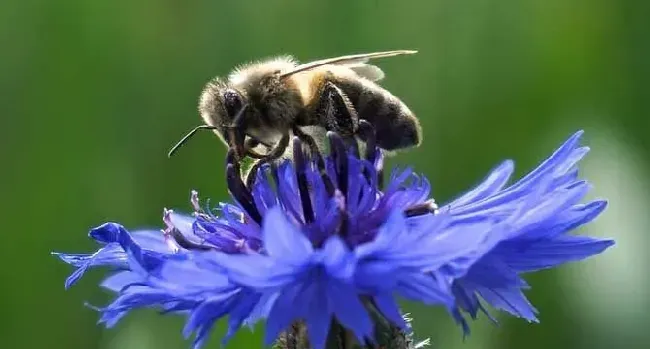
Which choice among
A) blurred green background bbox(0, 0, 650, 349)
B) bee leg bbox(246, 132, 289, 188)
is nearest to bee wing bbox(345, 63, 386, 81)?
bee leg bbox(246, 132, 289, 188)

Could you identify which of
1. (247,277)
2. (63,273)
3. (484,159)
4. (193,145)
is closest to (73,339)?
(63,273)

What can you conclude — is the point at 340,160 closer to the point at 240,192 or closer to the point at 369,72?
the point at 240,192

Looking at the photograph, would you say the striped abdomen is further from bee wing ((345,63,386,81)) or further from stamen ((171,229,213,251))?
stamen ((171,229,213,251))

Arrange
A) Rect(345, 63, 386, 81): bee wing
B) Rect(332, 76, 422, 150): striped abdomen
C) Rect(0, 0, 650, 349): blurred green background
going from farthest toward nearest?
Rect(0, 0, 650, 349): blurred green background < Rect(345, 63, 386, 81): bee wing < Rect(332, 76, 422, 150): striped abdomen

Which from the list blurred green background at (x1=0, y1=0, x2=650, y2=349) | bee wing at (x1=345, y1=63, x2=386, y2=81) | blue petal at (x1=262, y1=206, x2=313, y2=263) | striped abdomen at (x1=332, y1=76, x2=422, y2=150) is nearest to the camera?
blue petal at (x1=262, y1=206, x2=313, y2=263)

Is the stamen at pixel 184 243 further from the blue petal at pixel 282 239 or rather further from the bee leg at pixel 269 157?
the blue petal at pixel 282 239

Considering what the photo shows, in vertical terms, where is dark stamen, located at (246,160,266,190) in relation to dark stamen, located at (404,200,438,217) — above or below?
Result: above

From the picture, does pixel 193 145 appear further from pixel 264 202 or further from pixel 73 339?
pixel 264 202
